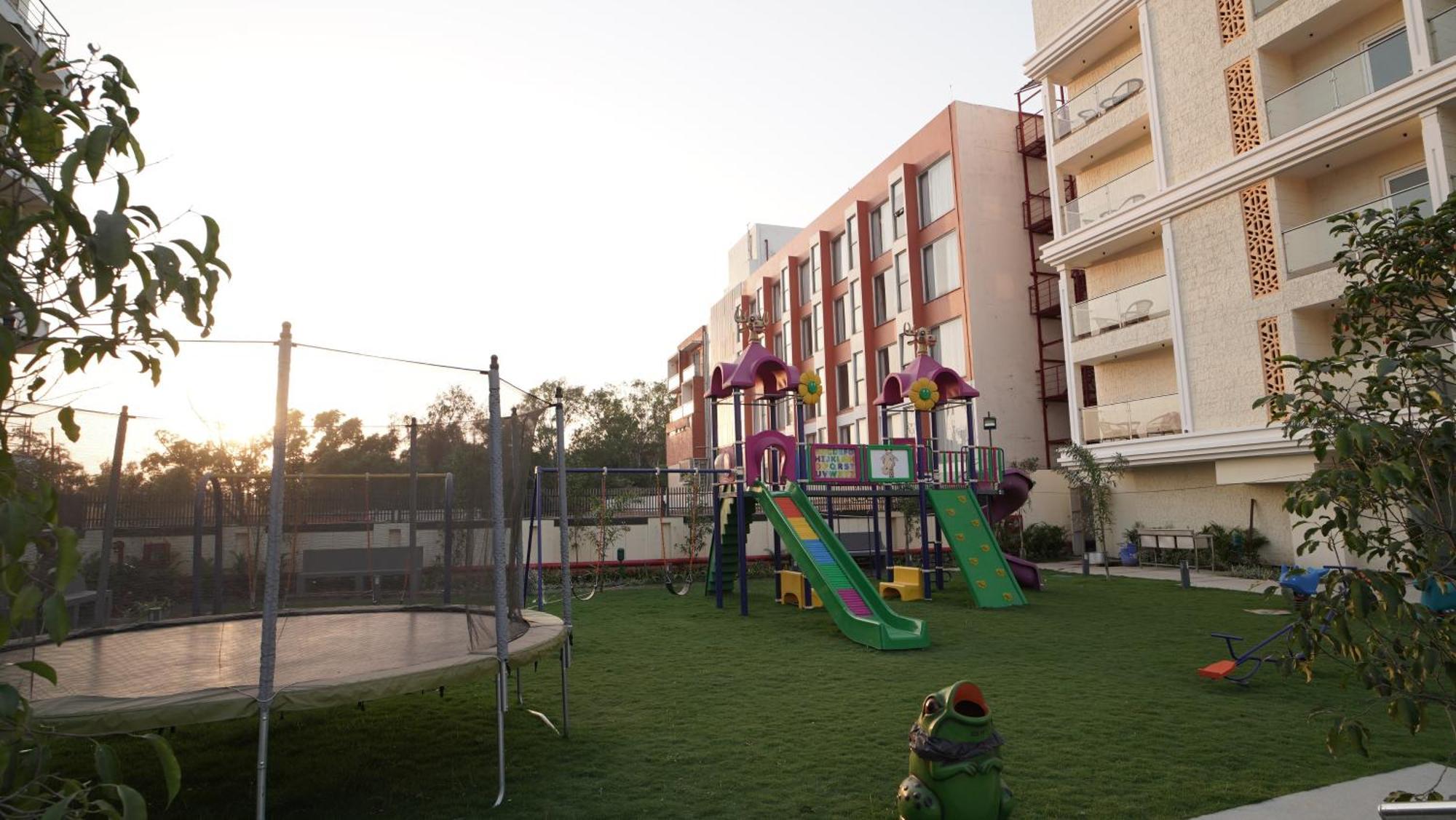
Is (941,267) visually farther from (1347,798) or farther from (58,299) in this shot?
(58,299)

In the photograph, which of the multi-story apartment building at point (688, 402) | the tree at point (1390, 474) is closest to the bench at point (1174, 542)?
the tree at point (1390, 474)

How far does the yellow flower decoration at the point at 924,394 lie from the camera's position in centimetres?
1792

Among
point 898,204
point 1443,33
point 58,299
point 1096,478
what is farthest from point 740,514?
point 898,204

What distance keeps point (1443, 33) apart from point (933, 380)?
11.5m

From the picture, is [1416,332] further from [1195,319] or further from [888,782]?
[1195,319]

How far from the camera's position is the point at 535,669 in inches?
365

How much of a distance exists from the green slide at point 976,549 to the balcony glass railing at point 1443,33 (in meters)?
12.2

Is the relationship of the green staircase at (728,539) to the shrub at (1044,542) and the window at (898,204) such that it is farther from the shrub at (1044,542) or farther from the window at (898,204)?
the window at (898,204)

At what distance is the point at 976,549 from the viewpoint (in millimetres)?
15625

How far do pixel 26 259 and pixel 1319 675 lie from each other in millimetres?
10832

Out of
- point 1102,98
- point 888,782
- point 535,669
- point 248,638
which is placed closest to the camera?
point 888,782

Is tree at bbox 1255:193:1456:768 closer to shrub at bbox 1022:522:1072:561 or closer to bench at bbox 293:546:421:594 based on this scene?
bench at bbox 293:546:421:594

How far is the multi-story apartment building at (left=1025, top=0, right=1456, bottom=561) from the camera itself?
56.9ft

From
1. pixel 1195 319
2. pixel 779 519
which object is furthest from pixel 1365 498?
pixel 1195 319
